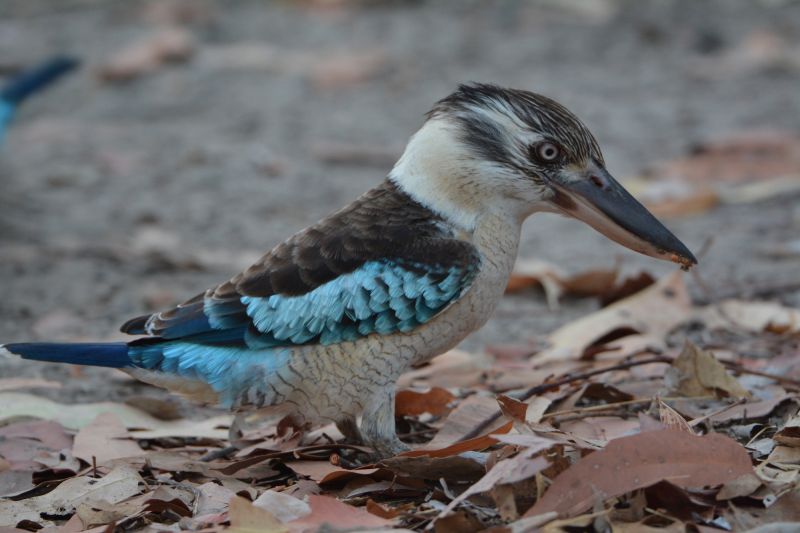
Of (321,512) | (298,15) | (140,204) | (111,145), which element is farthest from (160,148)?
(321,512)

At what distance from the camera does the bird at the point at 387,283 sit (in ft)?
12.8

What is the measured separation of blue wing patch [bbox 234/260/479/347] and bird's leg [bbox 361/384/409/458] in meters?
0.22

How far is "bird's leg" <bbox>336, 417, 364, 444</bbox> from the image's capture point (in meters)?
4.19

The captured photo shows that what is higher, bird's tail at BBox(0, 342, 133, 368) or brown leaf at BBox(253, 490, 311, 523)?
bird's tail at BBox(0, 342, 133, 368)

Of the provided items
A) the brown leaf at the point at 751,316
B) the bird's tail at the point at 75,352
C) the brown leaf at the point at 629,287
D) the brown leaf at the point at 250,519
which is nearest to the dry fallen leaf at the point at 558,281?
the brown leaf at the point at 629,287

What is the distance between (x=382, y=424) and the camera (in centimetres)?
395

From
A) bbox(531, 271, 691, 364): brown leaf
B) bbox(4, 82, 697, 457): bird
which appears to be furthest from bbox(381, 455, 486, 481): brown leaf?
bbox(531, 271, 691, 364): brown leaf

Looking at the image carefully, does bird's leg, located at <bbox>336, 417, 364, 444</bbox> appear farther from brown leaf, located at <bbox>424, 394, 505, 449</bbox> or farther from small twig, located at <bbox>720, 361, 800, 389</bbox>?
small twig, located at <bbox>720, 361, 800, 389</bbox>

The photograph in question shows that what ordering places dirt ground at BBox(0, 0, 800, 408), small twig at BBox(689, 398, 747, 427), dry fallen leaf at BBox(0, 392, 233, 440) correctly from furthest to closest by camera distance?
dirt ground at BBox(0, 0, 800, 408) → dry fallen leaf at BBox(0, 392, 233, 440) → small twig at BBox(689, 398, 747, 427)

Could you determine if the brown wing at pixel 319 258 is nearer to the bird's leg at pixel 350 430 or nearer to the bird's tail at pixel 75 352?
the bird's tail at pixel 75 352

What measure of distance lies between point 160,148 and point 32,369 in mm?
4556

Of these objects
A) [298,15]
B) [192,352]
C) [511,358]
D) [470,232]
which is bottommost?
[511,358]

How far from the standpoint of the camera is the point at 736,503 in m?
3.28

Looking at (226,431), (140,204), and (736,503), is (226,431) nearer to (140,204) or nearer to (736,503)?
(736,503)
